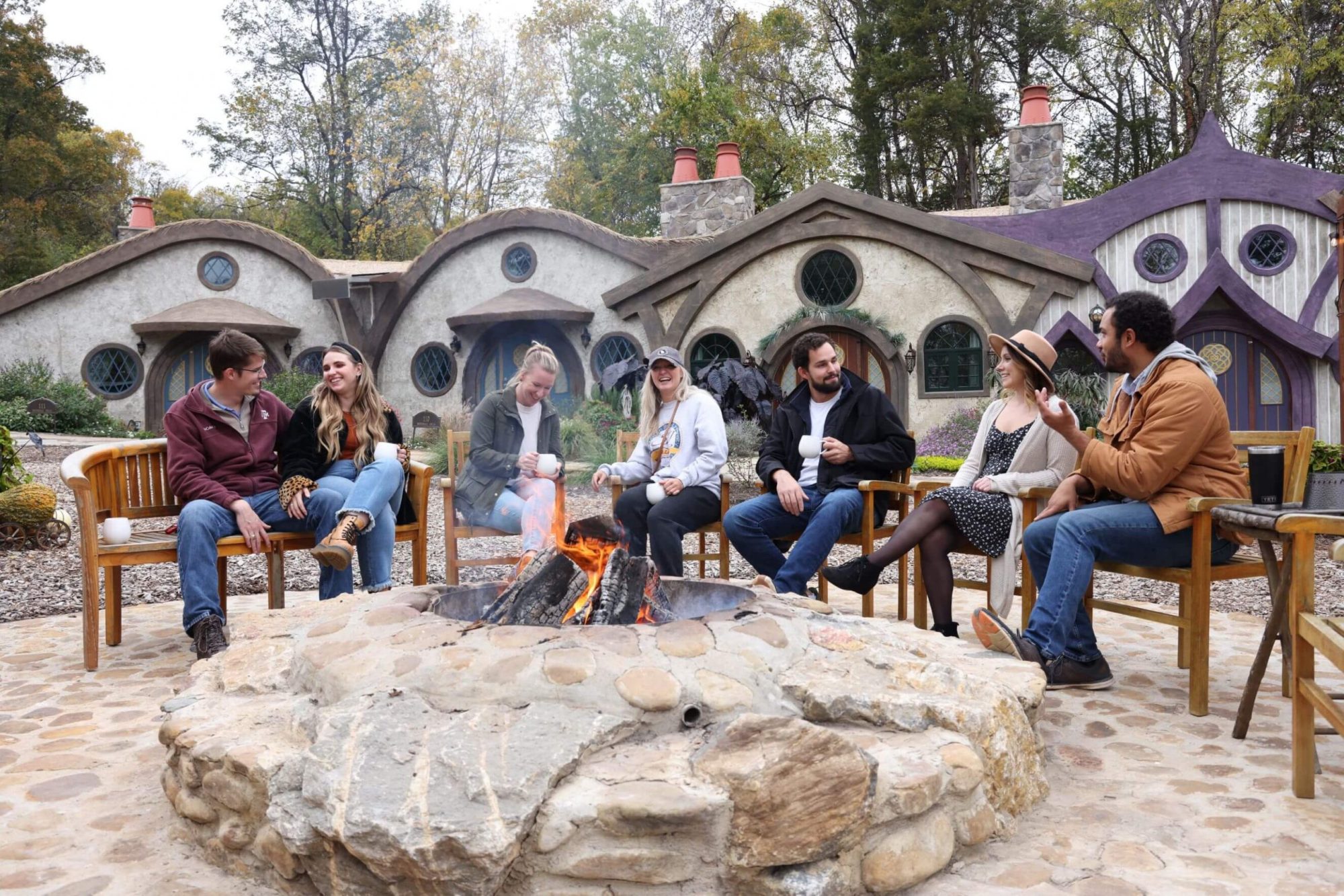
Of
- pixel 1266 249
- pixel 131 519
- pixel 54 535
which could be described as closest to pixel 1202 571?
pixel 131 519

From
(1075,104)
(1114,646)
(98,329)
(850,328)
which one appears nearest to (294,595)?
(1114,646)

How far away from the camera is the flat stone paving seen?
2.11 metres

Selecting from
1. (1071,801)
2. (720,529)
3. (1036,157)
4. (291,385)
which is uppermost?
(1036,157)

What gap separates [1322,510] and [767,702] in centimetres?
169

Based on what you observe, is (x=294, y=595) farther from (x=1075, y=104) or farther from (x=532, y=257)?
(x=1075, y=104)

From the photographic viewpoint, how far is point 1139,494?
10.9 feet

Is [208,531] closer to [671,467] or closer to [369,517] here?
[369,517]

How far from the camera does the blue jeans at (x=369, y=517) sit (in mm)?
4129

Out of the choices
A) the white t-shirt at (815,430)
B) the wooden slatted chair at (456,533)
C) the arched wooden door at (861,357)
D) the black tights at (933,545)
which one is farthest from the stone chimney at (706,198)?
the black tights at (933,545)

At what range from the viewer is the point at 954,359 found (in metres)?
12.7

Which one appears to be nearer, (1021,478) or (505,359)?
(1021,478)

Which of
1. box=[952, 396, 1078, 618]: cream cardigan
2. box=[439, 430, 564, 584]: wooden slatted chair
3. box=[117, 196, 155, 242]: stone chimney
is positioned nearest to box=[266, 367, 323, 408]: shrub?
box=[117, 196, 155, 242]: stone chimney

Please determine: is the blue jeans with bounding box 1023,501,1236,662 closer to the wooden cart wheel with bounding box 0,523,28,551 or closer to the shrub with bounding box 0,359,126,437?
the wooden cart wheel with bounding box 0,523,28,551

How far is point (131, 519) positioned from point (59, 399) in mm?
13319
